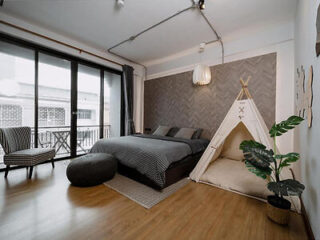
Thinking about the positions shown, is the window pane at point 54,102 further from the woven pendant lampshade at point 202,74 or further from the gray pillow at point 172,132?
the woven pendant lampshade at point 202,74

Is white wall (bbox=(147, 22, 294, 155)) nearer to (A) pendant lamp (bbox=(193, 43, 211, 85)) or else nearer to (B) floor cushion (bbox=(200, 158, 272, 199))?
(A) pendant lamp (bbox=(193, 43, 211, 85))

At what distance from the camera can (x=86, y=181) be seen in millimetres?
2004

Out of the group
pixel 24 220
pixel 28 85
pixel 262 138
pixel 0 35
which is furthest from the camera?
pixel 28 85

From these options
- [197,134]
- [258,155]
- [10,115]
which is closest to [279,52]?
[197,134]

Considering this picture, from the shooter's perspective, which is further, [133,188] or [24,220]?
[133,188]

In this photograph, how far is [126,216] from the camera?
1455 millimetres

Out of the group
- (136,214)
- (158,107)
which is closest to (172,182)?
(136,214)

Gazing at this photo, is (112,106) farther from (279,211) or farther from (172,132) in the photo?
(279,211)

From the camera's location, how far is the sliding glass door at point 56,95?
111 inches

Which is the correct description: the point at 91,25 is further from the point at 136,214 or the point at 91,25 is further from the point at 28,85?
the point at 136,214

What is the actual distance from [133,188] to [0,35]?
3.49 m

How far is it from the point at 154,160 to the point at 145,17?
2.49 metres

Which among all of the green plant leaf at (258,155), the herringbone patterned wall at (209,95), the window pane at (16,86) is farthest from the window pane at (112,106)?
the green plant leaf at (258,155)

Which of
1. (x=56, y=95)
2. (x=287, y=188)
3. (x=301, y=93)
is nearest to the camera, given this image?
(x=287, y=188)
